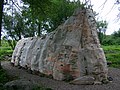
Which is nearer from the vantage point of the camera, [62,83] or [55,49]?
[62,83]

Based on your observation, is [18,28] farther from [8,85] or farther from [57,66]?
[8,85]

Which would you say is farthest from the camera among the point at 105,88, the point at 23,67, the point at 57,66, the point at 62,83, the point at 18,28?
the point at 18,28

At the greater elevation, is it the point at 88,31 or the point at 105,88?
the point at 88,31

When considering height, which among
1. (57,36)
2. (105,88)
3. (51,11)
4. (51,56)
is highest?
(51,11)

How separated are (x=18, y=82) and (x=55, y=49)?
582 cm

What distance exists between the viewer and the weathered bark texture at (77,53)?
15.4m

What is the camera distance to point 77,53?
1556 cm

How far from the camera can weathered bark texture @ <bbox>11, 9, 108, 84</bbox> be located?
1539 centimetres

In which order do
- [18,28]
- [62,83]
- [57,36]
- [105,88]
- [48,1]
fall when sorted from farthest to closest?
1. [18,28]
2. [48,1]
3. [57,36]
4. [62,83]
5. [105,88]

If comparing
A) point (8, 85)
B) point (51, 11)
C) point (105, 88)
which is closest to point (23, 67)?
point (51, 11)

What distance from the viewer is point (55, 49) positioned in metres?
16.9

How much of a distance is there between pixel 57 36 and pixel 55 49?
97 centimetres

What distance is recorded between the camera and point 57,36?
688 inches

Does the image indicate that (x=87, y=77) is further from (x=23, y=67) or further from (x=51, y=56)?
(x=23, y=67)
